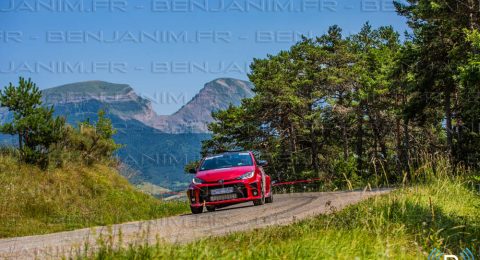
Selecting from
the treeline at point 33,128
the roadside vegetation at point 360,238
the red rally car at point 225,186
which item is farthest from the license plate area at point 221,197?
the treeline at point 33,128

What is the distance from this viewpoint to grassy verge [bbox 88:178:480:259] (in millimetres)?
5625

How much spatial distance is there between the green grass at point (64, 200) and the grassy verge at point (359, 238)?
6453mm

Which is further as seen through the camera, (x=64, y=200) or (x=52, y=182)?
(x=52, y=182)

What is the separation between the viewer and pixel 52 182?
56.6 ft

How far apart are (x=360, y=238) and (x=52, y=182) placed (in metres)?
12.9

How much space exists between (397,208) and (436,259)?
115 inches

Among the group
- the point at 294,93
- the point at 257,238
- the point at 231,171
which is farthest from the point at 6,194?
the point at 294,93

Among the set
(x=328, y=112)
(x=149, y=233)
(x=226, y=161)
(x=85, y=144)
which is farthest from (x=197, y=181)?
(x=328, y=112)

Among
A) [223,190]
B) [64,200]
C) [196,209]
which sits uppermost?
[223,190]

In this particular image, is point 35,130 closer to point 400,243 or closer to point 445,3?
point 400,243

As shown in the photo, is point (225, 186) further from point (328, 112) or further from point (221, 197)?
point (328, 112)

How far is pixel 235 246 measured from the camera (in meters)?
6.39

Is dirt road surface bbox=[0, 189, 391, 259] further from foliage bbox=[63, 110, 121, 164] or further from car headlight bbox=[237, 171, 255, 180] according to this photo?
foliage bbox=[63, 110, 121, 164]

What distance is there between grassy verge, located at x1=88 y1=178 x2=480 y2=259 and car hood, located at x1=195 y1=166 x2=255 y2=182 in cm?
476
